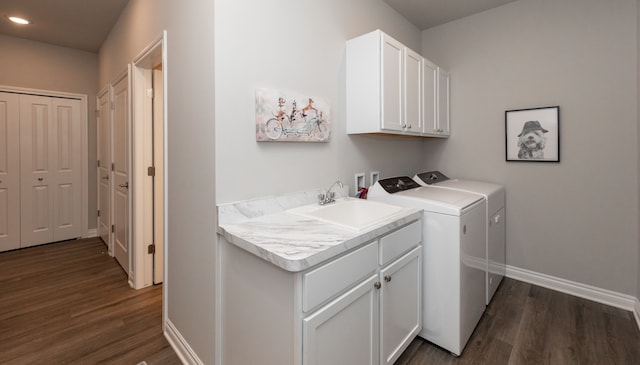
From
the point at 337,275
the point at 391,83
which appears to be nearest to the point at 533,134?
the point at 391,83

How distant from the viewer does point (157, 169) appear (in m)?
2.64

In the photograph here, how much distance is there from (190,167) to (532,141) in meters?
2.78

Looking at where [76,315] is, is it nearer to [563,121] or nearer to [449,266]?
[449,266]

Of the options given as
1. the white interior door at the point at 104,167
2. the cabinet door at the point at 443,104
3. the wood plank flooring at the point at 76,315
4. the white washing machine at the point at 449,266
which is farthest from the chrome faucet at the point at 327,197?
the white interior door at the point at 104,167

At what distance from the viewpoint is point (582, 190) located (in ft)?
8.00

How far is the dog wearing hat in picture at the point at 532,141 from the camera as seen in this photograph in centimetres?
259

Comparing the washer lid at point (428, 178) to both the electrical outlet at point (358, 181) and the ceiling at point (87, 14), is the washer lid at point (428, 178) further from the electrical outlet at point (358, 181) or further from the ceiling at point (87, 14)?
the ceiling at point (87, 14)

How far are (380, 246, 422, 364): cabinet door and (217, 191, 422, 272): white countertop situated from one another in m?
0.25

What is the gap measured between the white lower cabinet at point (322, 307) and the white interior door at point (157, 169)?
4.98 feet

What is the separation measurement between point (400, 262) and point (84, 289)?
2754 millimetres

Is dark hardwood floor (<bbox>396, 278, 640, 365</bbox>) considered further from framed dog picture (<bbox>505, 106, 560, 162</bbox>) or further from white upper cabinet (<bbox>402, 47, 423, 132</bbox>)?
white upper cabinet (<bbox>402, 47, 423, 132</bbox>)

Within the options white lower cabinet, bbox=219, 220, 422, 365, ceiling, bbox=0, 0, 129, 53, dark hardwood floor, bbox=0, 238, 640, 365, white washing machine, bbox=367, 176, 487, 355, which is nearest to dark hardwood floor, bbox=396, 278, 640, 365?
dark hardwood floor, bbox=0, 238, 640, 365

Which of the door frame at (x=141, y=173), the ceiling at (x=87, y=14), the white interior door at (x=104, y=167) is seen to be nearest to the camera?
the door frame at (x=141, y=173)

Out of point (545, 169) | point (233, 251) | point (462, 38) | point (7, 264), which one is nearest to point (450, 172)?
point (545, 169)
